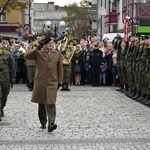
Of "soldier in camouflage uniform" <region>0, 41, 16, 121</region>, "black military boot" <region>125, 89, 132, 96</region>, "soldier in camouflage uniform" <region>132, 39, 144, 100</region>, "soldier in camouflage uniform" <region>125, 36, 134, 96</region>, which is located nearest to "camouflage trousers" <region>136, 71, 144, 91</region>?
"soldier in camouflage uniform" <region>132, 39, 144, 100</region>

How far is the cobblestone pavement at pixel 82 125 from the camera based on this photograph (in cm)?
1012

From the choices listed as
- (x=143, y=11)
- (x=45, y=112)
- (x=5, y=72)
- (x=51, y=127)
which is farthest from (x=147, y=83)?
(x=143, y=11)

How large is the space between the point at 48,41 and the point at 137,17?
3238 centimetres

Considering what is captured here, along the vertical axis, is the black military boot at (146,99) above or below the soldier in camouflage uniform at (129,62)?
below

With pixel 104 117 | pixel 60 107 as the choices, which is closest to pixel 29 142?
pixel 104 117

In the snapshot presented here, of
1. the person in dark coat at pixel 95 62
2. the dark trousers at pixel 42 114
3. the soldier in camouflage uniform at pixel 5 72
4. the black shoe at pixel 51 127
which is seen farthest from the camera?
the person in dark coat at pixel 95 62

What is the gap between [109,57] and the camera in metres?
23.8

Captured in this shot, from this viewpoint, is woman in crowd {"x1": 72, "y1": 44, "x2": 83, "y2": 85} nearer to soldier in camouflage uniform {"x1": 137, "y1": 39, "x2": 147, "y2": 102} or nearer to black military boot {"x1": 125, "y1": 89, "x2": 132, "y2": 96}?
black military boot {"x1": 125, "y1": 89, "x2": 132, "y2": 96}

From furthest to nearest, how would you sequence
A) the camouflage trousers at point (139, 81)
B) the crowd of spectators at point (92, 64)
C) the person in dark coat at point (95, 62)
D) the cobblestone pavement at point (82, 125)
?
1. the crowd of spectators at point (92, 64)
2. the person in dark coat at point (95, 62)
3. the camouflage trousers at point (139, 81)
4. the cobblestone pavement at point (82, 125)

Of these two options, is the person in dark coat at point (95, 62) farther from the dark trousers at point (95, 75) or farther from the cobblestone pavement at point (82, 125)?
the cobblestone pavement at point (82, 125)

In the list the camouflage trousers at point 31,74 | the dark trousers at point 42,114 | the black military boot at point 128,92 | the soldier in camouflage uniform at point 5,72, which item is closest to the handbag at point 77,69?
the camouflage trousers at point 31,74

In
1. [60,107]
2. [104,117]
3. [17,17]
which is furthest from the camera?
[17,17]

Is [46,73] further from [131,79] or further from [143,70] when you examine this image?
[131,79]

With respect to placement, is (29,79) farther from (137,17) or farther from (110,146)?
(137,17)
